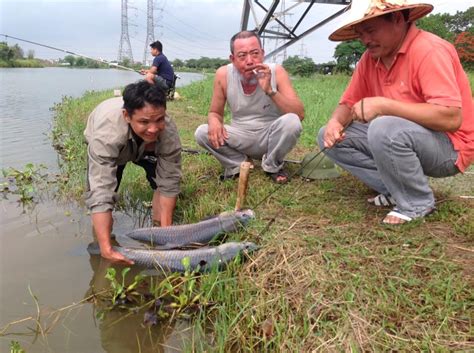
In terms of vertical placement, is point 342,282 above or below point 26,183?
above

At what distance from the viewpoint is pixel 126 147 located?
3.26 metres

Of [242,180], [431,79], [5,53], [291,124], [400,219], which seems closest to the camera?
[431,79]

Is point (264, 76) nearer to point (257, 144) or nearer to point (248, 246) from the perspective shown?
point (257, 144)

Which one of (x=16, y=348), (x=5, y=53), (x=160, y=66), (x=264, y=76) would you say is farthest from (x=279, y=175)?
(x=5, y=53)

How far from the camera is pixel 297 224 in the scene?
3.03 metres

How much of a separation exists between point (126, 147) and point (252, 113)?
51.1 inches

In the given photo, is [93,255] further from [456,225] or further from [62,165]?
[62,165]

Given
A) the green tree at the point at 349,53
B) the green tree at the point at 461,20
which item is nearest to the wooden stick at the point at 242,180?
the green tree at the point at 349,53

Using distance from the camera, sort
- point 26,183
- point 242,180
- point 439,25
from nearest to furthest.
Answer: point 242,180 → point 26,183 → point 439,25

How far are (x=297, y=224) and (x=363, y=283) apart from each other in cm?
84

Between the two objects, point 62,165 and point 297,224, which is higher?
point 297,224

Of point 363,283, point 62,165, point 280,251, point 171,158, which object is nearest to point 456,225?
point 363,283

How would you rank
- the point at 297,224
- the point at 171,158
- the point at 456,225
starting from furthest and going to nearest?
the point at 171,158 < the point at 297,224 < the point at 456,225

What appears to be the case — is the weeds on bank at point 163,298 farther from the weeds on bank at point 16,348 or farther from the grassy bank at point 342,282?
the weeds on bank at point 16,348
